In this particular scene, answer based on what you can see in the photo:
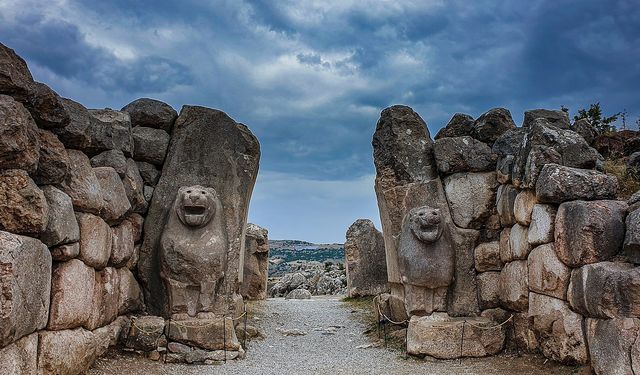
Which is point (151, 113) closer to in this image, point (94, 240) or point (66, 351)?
point (94, 240)

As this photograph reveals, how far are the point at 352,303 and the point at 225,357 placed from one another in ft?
21.4

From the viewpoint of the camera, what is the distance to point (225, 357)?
Answer: 25.6 feet

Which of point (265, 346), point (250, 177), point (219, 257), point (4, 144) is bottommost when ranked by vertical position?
point (265, 346)

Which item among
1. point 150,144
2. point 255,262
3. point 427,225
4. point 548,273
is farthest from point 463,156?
point 255,262

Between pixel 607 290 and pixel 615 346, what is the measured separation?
52 cm

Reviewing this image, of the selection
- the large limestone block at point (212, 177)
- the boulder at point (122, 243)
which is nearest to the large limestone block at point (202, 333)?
the large limestone block at point (212, 177)

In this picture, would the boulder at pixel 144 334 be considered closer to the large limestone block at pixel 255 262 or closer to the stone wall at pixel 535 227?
the stone wall at pixel 535 227

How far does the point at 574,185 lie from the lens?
623 cm

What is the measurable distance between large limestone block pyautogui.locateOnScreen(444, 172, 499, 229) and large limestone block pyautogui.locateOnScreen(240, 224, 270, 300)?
7539 millimetres

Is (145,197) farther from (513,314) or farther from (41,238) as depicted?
(513,314)

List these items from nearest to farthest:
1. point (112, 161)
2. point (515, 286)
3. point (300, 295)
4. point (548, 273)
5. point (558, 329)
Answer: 1. point (558, 329)
2. point (548, 273)
3. point (112, 161)
4. point (515, 286)
5. point (300, 295)

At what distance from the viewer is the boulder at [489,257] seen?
843 cm

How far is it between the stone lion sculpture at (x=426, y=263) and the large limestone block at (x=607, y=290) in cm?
253

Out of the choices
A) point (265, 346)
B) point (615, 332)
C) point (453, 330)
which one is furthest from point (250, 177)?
point (615, 332)
